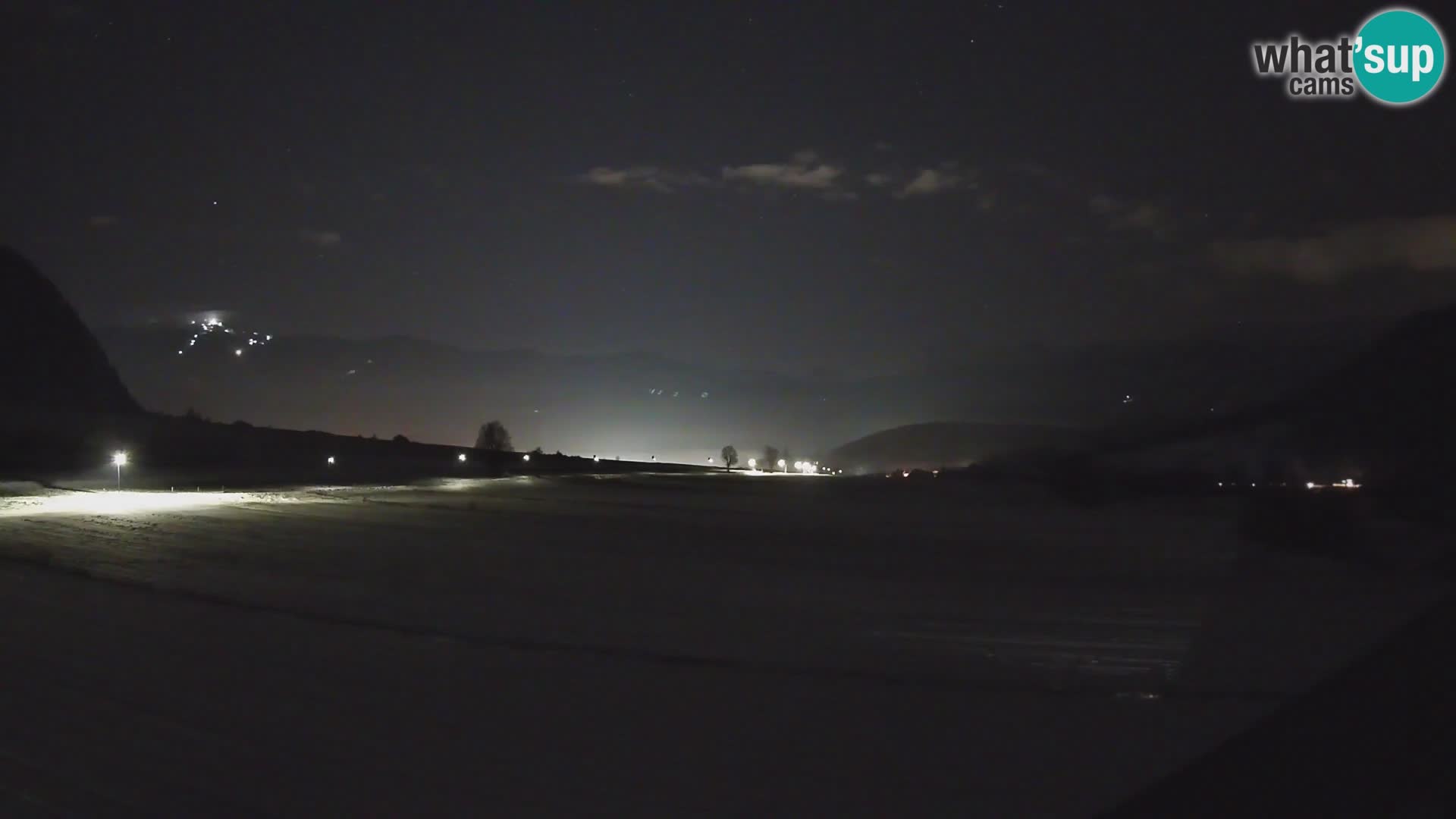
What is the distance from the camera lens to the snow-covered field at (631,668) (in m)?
6.70

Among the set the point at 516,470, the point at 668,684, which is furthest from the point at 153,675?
the point at 516,470

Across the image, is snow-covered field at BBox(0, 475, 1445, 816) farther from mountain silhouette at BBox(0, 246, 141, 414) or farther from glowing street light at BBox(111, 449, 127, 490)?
mountain silhouette at BBox(0, 246, 141, 414)

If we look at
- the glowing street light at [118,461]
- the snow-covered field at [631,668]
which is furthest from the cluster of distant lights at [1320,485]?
the glowing street light at [118,461]

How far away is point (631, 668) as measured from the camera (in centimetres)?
1003

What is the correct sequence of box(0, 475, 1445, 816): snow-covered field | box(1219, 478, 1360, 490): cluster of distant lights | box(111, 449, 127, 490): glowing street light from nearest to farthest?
box(0, 475, 1445, 816): snow-covered field, box(1219, 478, 1360, 490): cluster of distant lights, box(111, 449, 127, 490): glowing street light

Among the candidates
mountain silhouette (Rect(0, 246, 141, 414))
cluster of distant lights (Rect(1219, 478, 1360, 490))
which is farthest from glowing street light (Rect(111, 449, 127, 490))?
cluster of distant lights (Rect(1219, 478, 1360, 490))

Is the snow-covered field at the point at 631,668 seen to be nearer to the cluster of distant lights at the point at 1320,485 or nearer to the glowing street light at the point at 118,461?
the cluster of distant lights at the point at 1320,485

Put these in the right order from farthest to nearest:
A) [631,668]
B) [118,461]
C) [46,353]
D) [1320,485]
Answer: [46,353]
[118,461]
[1320,485]
[631,668]

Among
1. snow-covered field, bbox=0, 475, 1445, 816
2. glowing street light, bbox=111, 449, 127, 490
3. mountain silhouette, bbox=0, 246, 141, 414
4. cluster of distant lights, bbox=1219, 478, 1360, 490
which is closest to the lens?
snow-covered field, bbox=0, 475, 1445, 816

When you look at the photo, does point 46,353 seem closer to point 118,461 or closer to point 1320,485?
point 118,461

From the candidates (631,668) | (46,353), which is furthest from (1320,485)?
(46,353)

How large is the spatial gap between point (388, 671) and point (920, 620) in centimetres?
619

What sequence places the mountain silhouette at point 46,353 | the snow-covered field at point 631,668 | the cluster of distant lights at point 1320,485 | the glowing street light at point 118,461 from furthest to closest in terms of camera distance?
the mountain silhouette at point 46,353, the glowing street light at point 118,461, the cluster of distant lights at point 1320,485, the snow-covered field at point 631,668

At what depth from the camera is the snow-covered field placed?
6703 millimetres
